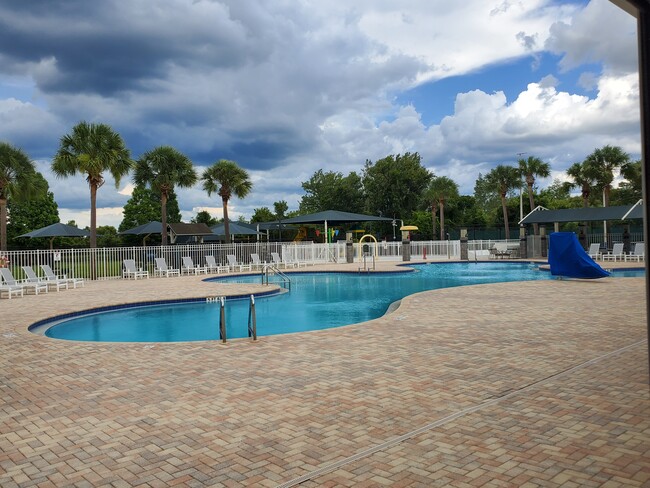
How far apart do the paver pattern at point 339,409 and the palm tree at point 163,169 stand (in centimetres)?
2236

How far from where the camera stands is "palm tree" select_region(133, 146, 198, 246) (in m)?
30.0

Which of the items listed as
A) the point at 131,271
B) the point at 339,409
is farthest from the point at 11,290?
the point at 339,409

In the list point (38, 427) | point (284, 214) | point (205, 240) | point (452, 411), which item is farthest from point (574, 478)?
point (284, 214)

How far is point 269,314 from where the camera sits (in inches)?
531

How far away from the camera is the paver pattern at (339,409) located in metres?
3.47

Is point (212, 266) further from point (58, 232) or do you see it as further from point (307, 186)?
point (307, 186)

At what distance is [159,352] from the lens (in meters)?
7.38

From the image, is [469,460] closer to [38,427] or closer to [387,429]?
[387,429]

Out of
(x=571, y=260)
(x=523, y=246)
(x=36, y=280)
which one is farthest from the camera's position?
(x=523, y=246)

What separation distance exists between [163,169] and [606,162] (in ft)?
97.7

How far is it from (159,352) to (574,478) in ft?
18.5

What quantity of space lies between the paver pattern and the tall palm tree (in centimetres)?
3239

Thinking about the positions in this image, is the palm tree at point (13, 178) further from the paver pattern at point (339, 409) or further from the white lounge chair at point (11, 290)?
the paver pattern at point (339, 409)

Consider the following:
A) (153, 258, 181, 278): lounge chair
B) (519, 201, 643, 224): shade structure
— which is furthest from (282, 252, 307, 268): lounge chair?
(519, 201, 643, 224): shade structure
